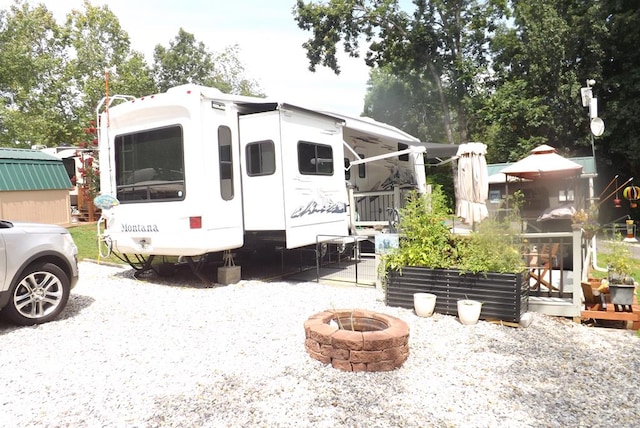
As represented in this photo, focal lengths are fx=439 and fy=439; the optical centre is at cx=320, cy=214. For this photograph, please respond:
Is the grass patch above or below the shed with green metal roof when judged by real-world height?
below

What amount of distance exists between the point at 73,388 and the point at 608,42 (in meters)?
20.2

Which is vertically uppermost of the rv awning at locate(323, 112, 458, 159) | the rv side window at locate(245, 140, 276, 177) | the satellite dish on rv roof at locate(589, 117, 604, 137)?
the satellite dish on rv roof at locate(589, 117, 604, 137)

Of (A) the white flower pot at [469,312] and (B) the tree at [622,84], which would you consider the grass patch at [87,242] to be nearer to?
(A) the white flower pot at [469,312]

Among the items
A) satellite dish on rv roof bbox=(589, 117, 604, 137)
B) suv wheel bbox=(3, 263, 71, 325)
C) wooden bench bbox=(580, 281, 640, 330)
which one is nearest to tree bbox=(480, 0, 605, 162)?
satellite dish on rv roof bbox=(589, 117, 604, 137)

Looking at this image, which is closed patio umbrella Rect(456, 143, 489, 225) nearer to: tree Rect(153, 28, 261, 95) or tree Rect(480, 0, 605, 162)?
tree Rect(480, 0, 605, 162)

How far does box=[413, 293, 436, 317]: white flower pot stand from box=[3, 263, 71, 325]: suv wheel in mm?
4064

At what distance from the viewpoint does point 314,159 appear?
288 inches

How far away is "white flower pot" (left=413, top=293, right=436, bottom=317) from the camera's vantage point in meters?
4.95

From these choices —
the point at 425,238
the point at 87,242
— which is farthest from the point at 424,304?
the point at 87,242

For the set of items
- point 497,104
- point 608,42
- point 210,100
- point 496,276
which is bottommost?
point 496,276

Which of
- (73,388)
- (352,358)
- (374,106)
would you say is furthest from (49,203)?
(374,106)

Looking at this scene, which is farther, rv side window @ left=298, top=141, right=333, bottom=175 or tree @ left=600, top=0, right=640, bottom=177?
tree @ left=600, top=0, right=640, bottom=177

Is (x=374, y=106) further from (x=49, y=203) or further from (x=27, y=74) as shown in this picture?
(x=49, y=203)

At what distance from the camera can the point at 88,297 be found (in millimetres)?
6121
